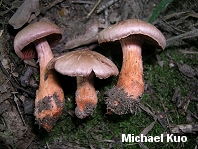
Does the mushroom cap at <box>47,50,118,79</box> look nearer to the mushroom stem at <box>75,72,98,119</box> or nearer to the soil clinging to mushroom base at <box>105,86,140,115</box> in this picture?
the soil clinging to mushroom base at <box>105,86,140,115</box>

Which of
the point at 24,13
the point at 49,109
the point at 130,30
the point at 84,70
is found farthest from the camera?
the point at 24,13

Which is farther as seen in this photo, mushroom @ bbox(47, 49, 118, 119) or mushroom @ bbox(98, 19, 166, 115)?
mushroom @ bbox(98, 19, 166, 115)

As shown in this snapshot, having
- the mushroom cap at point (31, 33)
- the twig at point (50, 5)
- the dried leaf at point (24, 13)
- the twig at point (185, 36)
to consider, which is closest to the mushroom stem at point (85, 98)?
the mushroom cap at point (31, 33)

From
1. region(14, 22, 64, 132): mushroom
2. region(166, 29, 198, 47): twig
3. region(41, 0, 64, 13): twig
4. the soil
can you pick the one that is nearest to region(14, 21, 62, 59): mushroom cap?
region(14, 22, 64, 132): mushroom

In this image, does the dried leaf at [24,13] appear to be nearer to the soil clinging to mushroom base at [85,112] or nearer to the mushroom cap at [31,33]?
the mushroom cap at [31,33]

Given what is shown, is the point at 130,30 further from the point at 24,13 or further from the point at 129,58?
the point at 24,13

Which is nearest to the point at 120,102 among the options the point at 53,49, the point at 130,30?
the point at 130,30

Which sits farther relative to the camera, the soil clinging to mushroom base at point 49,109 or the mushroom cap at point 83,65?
the soil clinging to mushroom base at point 49,109
